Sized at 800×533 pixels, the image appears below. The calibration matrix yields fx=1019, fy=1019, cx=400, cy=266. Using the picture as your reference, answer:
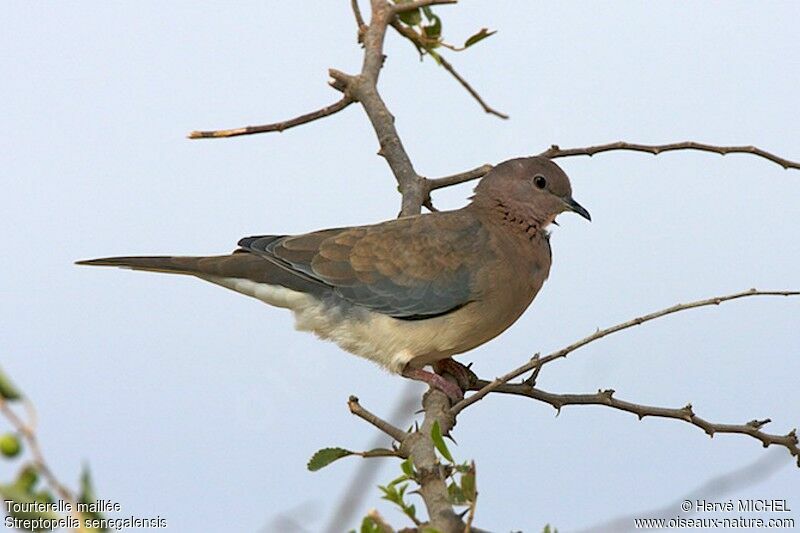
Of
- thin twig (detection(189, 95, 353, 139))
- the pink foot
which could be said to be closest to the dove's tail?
thin twig (detection(189, 95, 353, 139))

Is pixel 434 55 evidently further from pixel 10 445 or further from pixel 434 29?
pixel 10 445

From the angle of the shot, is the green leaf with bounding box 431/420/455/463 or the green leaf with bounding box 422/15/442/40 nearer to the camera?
the green leaf with bounding box 431/420/455/463

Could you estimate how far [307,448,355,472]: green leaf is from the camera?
3.18 metres

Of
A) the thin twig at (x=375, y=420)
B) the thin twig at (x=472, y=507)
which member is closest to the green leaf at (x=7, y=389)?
the thin twig at (x=472, y=507)

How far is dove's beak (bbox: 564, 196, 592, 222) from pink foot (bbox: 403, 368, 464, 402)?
1.10 meters

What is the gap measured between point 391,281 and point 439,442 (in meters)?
1.85

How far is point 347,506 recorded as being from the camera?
6.22ft

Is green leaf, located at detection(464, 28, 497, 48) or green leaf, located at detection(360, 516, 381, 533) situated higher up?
green leaf, located at detection(464, 28, 497, 48)

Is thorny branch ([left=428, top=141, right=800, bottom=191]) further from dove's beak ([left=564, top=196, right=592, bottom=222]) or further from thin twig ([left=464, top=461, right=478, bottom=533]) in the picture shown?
thin twig ([left=464, top=461, right=478, bottom=533])

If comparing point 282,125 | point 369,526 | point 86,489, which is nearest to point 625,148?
point 282,125

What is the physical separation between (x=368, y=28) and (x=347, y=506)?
3.33 meters

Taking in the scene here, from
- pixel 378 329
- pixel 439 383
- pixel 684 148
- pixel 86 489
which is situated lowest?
pixel 86 489

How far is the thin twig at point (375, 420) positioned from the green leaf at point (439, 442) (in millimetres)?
456

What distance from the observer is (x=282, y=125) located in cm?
471
